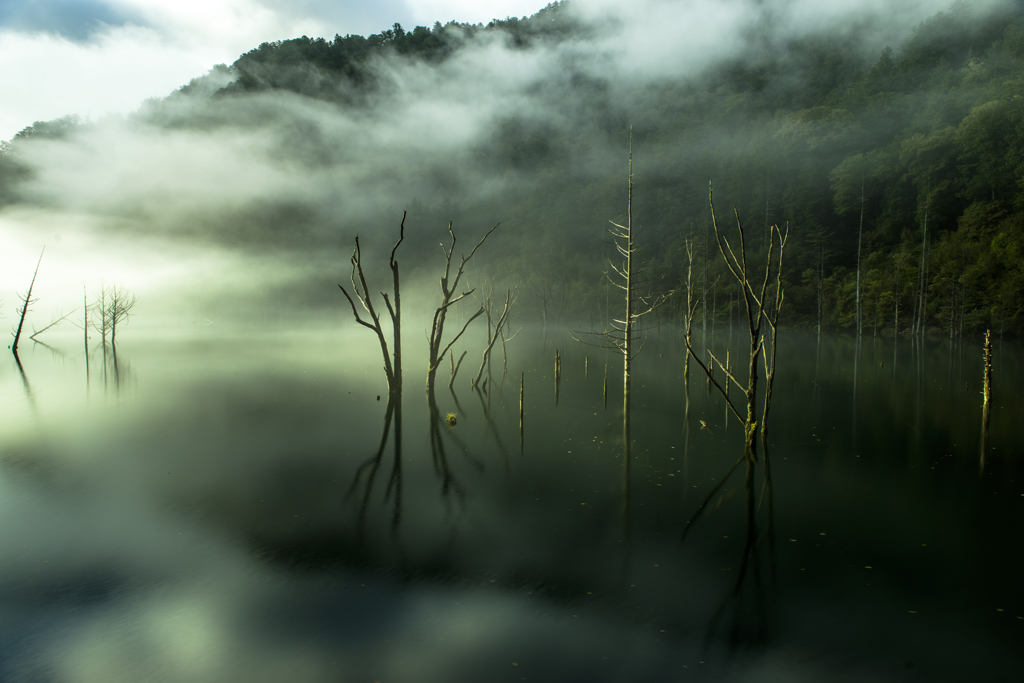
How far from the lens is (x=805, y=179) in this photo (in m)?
82.4

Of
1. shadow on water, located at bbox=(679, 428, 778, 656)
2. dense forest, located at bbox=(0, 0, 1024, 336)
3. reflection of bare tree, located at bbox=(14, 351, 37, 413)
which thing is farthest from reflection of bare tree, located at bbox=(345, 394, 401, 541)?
dense forest, located at bbox=(0, 0, 1024, 336)

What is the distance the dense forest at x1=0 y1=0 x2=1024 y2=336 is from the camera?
59.0 metres

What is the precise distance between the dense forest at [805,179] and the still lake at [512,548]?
79.8 ft

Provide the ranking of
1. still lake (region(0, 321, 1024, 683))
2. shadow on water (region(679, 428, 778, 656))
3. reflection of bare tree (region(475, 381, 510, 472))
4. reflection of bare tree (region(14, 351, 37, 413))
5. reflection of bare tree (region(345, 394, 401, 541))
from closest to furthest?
still lake (region(0, 321, 1024, 683)) < shadow on water (region(679, 428, 778, 656)) < reflection of bare tree (region(345, 394, 401, 541)) < reflection of bare tree (region(475, 381, 510, 472)) < reflection of bare tree (region(14, 351, 37, 413))

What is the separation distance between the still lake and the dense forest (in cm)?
2431

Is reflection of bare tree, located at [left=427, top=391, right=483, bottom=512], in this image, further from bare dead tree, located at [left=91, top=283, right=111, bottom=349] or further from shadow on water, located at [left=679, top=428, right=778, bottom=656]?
bare dead tree, located at [left=91, top=283, right=111, bottom=349]

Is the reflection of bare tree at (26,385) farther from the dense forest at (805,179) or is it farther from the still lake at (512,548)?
the dense forest at (805,179)

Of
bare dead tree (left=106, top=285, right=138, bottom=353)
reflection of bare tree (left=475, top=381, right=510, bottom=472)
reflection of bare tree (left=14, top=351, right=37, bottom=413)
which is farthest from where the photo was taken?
bare dead tree (left=106, top=285, right=138, bottom=353)

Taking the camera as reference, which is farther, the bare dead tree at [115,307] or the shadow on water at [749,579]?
the bare dead tree at [115,307]

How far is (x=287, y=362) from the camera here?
40.8 meters

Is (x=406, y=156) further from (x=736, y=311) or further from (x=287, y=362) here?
(x=287, y=362)

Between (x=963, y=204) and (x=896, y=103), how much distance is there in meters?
26.5

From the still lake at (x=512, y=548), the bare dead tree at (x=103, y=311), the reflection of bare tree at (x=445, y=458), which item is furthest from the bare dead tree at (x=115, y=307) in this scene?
the reflection of bare tree at (x=445, y=458)

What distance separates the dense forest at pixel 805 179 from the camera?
194 ft
